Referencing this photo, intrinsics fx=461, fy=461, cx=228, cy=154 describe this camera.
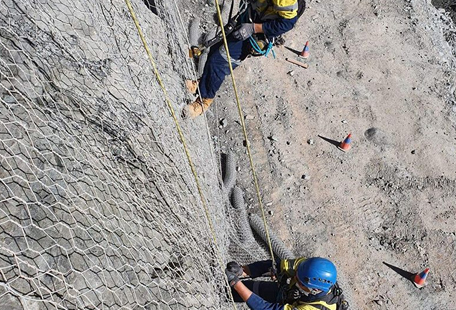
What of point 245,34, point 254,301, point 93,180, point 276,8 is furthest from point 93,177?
point 276,8

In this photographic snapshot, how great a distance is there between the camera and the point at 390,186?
695cm

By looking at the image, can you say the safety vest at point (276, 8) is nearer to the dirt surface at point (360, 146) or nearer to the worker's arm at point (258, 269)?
the dirt surface at point (360, 146)

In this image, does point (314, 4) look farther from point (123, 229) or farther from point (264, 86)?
point (123, 229)

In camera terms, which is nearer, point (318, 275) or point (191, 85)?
point (318, 275)

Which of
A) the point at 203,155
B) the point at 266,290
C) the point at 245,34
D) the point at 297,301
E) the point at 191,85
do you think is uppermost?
the point at 245,34

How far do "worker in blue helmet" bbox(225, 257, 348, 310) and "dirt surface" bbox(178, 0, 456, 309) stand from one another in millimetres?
1514

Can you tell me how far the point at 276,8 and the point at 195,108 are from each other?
1636mm

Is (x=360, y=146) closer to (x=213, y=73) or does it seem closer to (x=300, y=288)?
(x=213, y=73)

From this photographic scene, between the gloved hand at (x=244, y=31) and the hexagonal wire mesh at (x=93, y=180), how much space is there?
1127 mm

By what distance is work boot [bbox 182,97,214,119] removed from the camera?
6008mm

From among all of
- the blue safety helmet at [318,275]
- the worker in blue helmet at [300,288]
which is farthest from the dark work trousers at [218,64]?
the blue safety helmet at [318,275]

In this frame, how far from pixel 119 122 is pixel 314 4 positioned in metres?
6.00

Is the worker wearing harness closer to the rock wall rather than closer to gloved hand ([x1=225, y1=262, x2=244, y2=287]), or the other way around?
the rock wall

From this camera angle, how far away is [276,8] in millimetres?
5457
